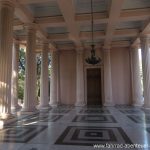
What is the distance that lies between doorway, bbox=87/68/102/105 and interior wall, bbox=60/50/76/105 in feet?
4.27

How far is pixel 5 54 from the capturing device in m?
6.64

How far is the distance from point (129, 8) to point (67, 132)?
7.01m

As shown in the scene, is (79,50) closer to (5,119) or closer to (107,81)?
(107,81)

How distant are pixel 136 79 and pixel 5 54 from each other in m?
10.7

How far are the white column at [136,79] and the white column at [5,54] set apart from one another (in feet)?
33.9

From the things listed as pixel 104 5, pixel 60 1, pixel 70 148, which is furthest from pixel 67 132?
pixel 104 5

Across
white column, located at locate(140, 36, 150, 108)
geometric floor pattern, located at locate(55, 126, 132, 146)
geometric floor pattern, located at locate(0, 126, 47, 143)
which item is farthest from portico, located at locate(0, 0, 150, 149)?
geometric floor pattern, located at locate(0, 126, 47, 143)

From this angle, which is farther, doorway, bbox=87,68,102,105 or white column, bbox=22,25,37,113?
doorway, bbox=87,68,102,105

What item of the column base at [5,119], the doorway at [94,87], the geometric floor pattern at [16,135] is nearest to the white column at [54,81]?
the doorway at [94,87]

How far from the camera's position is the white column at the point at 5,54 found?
21.5 feet

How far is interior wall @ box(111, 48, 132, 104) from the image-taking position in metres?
15.1

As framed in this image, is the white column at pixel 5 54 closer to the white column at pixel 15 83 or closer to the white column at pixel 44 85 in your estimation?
the white column at pixel 44 85

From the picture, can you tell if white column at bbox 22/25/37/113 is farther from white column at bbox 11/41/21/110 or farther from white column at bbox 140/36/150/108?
white column at bbox 140/36/150/108

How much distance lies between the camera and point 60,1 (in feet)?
25.1
